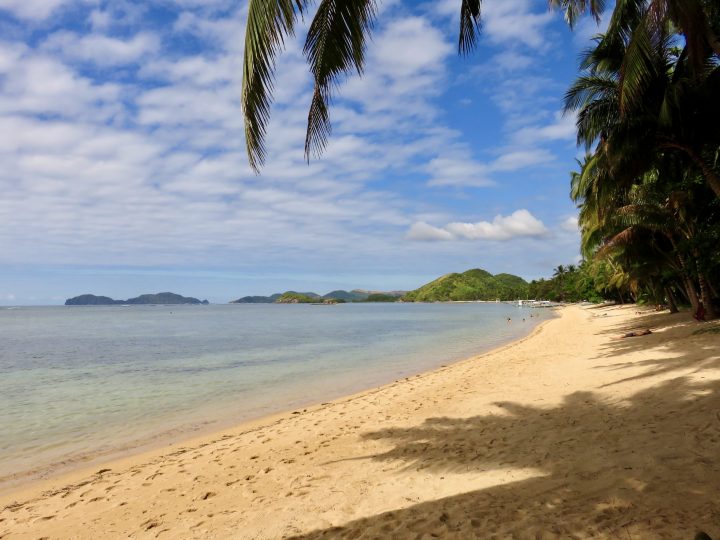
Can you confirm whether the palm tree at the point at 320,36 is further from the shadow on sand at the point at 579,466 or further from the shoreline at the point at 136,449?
the shoreline at the point at 136,449

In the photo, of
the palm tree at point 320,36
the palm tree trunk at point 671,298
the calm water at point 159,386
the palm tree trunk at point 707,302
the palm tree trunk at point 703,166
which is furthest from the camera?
the palm tree trunk at point 671,298

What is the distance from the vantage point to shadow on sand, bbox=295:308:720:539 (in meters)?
3.30

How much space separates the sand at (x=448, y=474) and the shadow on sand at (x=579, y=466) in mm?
18

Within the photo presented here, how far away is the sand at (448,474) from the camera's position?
3.59 metres

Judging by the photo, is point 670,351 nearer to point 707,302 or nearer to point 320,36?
point 707,302

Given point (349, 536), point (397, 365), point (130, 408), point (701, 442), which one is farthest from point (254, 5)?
point (397, 365)

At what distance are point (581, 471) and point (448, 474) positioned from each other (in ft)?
4.52

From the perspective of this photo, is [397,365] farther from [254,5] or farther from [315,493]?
[254,5]

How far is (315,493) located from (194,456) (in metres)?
3.47

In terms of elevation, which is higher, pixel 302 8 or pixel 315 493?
pixel 302 8

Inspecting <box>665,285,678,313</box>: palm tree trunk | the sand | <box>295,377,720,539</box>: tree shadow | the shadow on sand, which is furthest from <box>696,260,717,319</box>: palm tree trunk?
<box>295,377,720,539</box>: tree shadow

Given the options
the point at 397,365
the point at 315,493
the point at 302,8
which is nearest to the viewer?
the point at 302,8

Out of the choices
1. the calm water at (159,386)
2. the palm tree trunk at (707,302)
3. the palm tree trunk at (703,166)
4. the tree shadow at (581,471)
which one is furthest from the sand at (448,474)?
the palm tree trunk at (707,302)

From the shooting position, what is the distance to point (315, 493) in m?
4.95
